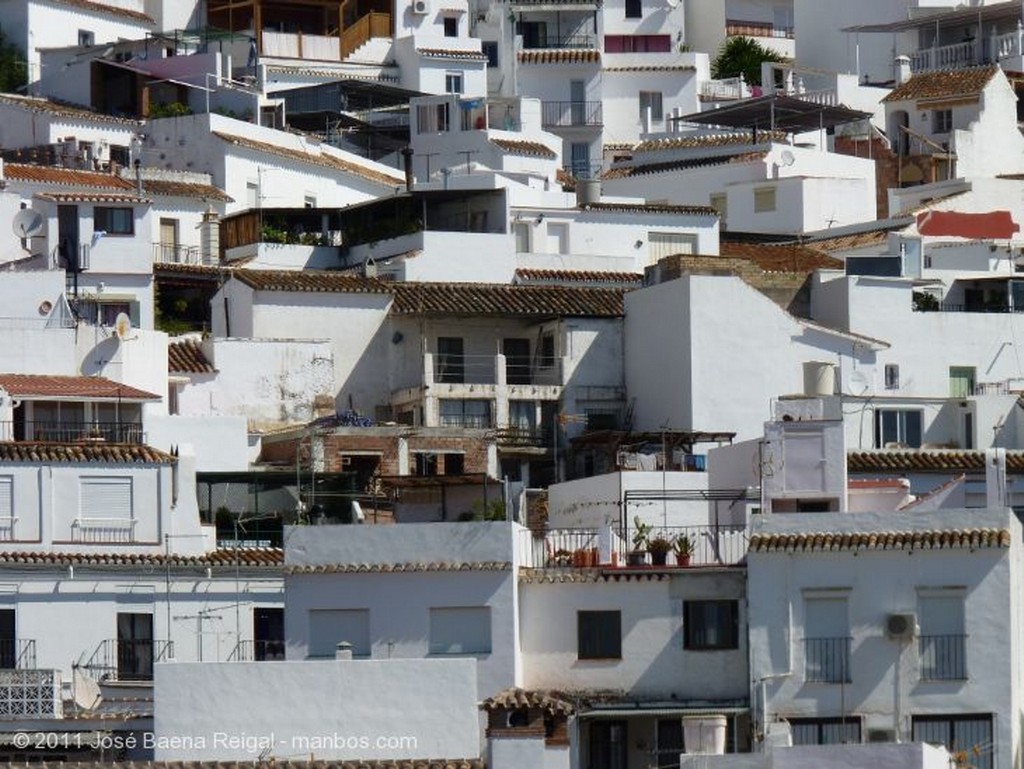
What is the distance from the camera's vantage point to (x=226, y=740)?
132ft

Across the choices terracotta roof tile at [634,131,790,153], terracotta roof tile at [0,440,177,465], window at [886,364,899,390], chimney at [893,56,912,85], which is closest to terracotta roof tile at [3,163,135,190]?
window at [886,364,899,390]

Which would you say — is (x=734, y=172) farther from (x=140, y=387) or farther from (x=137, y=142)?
(x=140, y=387)

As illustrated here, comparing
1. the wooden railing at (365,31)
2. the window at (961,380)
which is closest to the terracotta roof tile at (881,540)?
the window at (961,380)

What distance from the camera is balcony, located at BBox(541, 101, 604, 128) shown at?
3501 inches

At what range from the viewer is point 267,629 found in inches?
1902

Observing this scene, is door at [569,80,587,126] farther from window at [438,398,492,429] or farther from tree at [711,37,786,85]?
window at [438,398,492,429]

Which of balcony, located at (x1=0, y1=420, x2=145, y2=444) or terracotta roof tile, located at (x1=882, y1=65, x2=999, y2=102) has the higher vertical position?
terracotta roof tile, located at (x1=882, y1=65, x2=999, y2=102)

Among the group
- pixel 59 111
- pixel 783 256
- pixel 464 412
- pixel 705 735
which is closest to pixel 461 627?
pixel 705 735

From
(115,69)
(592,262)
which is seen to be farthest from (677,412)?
(115,69)

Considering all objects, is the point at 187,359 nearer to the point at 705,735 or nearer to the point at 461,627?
the point at 461,627

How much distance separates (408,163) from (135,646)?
28.2 m

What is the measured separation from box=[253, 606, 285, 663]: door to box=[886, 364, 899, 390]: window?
1629 cm

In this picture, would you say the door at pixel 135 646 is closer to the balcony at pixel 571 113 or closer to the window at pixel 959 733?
the window at pixel 959 733

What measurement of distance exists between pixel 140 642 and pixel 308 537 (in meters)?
4.36
